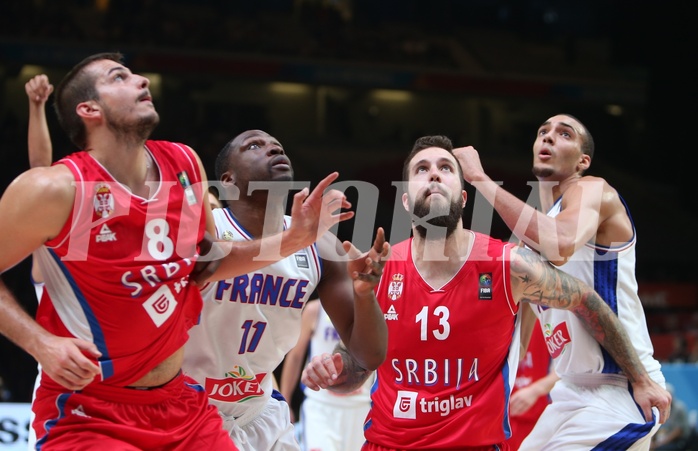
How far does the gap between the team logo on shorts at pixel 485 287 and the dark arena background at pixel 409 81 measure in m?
→ 11.5

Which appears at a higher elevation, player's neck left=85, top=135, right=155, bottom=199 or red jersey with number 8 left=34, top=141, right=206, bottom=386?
player's neck left=85, top=135, right=155, bottom=199

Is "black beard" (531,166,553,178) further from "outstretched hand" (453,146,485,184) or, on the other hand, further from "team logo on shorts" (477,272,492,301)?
"team logo on shorts" (477,272,492,301)

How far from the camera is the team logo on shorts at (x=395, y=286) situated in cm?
454

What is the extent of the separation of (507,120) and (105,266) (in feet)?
73.0

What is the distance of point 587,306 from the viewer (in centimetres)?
446

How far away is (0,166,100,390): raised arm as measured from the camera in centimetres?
311

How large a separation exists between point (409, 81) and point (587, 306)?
651 inches

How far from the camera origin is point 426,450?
4.23 meters

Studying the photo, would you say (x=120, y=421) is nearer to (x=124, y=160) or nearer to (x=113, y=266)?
(x=113, y=266)

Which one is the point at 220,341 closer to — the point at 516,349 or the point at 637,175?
the point at 516,349

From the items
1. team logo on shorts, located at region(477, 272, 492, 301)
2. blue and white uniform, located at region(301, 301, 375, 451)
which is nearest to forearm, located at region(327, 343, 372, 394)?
team logo on shorts, located at region(477, 272, 492, 301)

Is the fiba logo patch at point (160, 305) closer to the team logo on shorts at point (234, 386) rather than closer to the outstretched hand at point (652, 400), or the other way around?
the team logo on shorts at point (234, 386)

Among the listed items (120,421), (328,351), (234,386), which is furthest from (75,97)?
(328,351)

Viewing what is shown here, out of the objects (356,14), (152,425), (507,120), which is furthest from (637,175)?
(152,425)
